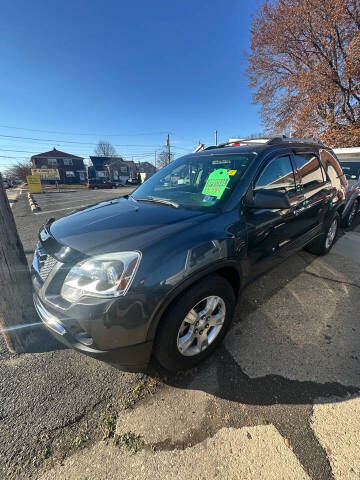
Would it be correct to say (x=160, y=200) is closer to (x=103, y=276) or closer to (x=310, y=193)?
(x=103, y=276)

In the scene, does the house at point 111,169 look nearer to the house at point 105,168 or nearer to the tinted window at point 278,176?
the house at point 105,168

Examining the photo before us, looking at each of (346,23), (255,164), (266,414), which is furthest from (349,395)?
(346,23)

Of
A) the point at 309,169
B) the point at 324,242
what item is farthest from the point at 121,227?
the point at 324,242

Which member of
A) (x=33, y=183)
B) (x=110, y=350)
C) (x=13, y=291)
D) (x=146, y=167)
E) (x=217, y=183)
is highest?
(x=146, y=167)

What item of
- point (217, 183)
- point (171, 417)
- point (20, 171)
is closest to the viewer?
point (171, 417)

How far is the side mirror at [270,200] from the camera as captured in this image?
190 centimetres

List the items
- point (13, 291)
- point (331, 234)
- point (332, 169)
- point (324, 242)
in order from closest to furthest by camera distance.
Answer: point (13, 291) → point (332, 169) → point (324, 242) → point (331, 234)

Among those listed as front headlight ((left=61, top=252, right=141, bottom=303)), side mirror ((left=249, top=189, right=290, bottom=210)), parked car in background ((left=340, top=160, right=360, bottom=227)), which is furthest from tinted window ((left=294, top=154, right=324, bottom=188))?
front headlight ((left=61, top=252, right=141, bottom=303))

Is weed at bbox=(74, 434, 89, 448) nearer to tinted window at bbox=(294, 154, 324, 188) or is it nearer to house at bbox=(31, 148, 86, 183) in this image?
tinted window at bbox=(294, 154, 324, 188)

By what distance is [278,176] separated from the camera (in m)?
2.43

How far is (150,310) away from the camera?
1385 mm

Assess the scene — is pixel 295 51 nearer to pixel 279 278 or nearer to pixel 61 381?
pixel 279 278

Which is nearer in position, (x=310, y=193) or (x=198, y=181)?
(x=198, y=181)

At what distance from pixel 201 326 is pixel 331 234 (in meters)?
3.72
